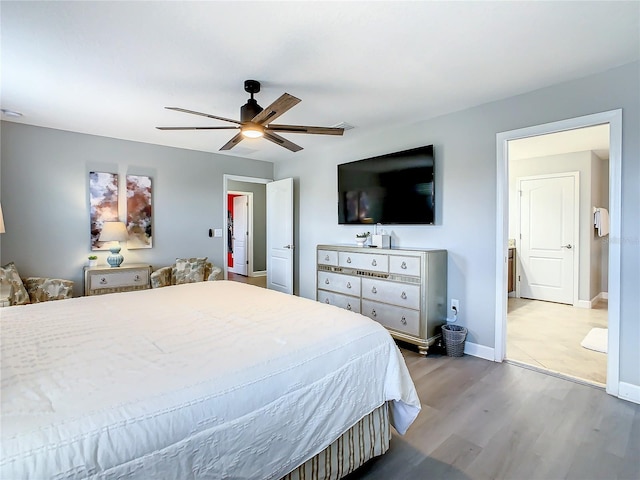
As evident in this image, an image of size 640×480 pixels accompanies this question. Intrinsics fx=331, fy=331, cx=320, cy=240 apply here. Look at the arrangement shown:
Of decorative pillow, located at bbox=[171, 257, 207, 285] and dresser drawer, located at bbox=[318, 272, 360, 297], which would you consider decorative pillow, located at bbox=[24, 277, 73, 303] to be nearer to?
decorative pillow, located at bbox=[171, 257, 207, 285]

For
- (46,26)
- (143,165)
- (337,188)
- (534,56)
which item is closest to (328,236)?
(337,188)

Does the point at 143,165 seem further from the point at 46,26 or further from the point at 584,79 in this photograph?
the point at 584,79

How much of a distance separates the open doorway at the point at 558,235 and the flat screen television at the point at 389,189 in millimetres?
1804

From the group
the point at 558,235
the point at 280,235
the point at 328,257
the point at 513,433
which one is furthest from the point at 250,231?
the point at 513,433

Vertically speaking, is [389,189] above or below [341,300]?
above

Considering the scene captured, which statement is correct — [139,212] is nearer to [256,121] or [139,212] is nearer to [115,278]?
[115,278]

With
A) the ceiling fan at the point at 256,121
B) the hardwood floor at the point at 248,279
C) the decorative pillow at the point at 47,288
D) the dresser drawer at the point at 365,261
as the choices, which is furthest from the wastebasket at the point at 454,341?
the hardwood floor at the point at 248,279

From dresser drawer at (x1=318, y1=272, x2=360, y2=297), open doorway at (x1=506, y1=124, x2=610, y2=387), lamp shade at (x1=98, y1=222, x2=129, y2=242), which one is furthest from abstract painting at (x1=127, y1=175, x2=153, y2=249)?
open doorway at (x1=506, y1=124, x2=610, y2=387)

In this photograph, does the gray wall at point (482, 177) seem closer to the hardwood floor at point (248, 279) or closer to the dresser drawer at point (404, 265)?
the dresser drawer at point (404, 265)

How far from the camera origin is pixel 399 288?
341 centimetres

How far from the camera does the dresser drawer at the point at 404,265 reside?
3.27 m

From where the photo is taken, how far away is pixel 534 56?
2.27 m

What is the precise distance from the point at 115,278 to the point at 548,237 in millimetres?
6376

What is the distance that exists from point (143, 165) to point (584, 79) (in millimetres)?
4795
